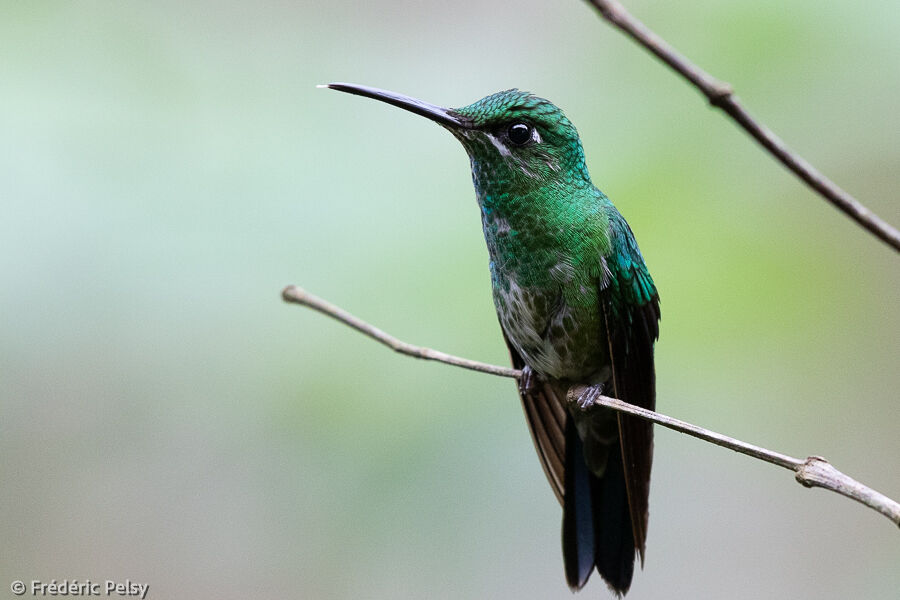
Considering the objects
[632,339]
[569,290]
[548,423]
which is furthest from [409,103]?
[548,423]

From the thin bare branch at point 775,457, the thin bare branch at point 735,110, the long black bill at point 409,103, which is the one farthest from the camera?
the long black bill at point 409,103

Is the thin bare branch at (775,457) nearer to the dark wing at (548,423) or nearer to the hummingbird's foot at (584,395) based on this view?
the hummingbird's foot at (584,395)

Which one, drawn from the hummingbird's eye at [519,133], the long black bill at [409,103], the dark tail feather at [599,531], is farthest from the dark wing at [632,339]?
the long black bill at [409,103]

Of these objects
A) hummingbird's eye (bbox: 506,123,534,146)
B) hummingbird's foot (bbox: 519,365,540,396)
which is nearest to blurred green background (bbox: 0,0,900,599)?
hummingbird's foot (bbox: 519,365,540,396)

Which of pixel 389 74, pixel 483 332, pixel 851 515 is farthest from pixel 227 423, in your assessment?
pixel 851 515

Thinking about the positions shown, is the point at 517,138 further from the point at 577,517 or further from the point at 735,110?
the point at 735,110

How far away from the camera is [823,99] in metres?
Result: 3.60

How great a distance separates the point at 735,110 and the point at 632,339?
193cm

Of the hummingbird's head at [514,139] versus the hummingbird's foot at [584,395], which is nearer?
the hummingbird's head at [514,139]

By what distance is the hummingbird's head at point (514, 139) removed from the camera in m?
2.56

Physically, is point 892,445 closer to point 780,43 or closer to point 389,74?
point 780,43

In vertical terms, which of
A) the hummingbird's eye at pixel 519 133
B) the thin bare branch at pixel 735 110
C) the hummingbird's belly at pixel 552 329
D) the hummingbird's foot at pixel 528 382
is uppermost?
the hummingbird's eye at pixel 519 133

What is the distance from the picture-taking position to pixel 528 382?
3010mm

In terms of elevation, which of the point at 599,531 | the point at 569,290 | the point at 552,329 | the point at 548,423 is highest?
the point at 569,290
